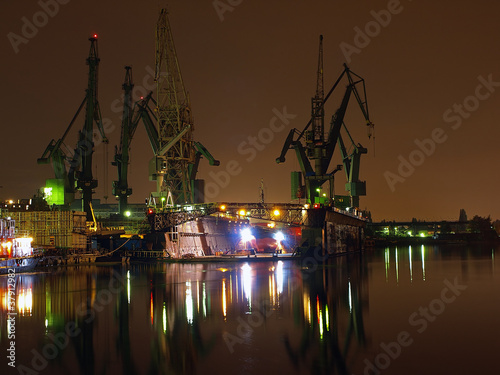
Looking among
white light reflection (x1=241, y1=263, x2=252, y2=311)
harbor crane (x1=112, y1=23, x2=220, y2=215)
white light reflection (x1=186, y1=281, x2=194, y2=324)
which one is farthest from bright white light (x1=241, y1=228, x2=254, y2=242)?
white light reflection (x1=186, y1=281, x2=194, y2=324)

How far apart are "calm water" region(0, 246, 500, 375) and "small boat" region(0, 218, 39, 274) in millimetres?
14814

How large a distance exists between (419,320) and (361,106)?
87.7m

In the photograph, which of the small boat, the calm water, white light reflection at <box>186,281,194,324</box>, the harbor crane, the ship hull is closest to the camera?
the calm water

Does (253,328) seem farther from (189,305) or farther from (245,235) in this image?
(245,235)

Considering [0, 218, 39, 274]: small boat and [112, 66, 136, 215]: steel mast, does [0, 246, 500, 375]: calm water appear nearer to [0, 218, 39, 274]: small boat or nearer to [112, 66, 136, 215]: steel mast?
[0, 218, 39, 274]: small boat

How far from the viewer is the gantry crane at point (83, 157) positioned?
3642 inches

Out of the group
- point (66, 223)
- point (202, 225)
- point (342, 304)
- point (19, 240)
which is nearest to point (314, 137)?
point (202, 225)

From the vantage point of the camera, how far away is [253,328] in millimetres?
23625

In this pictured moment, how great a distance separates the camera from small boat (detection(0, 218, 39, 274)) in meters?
54.8

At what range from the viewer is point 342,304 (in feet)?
100

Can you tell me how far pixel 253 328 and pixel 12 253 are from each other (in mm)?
43618

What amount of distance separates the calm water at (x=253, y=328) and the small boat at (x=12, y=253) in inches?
583

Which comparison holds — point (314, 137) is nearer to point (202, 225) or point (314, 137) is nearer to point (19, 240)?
point (202, 225)

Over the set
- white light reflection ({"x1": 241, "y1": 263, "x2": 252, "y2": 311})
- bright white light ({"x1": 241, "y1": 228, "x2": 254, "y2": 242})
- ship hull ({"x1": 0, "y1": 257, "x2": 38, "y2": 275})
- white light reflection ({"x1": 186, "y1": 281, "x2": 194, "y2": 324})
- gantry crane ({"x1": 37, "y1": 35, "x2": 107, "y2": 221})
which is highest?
gantry crane ({"x1": 37, "y1": 35, "x2": 107, "y2": 221})
